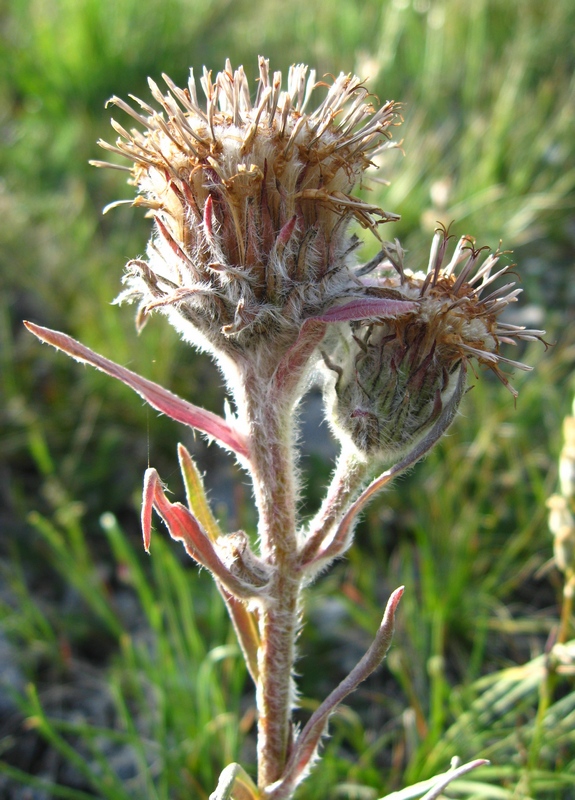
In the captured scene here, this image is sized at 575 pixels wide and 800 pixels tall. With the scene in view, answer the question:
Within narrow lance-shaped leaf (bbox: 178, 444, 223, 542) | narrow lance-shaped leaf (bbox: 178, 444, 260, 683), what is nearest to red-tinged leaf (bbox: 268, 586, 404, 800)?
narrow lance-shaped leaf (bbox: 178, 444, 260, 683)

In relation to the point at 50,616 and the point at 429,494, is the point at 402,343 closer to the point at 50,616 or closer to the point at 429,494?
the point at 429,494

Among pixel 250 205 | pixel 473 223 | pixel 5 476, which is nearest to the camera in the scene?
pixel 250 205

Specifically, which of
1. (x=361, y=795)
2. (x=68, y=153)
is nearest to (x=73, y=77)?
(x=68, y=153)

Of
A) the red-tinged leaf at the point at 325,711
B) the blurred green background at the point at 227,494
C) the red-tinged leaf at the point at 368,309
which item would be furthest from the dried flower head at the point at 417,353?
the blurred green background at the point at 227,494

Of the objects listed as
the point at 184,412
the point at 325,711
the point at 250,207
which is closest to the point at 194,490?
the point at 184,412

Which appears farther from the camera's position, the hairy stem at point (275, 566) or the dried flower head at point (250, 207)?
the hairy stem at point (275, 566)

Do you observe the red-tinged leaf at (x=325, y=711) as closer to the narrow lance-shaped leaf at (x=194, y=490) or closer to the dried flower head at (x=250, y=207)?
the narrow lance-shaped leaf at (x=194, y=490)
